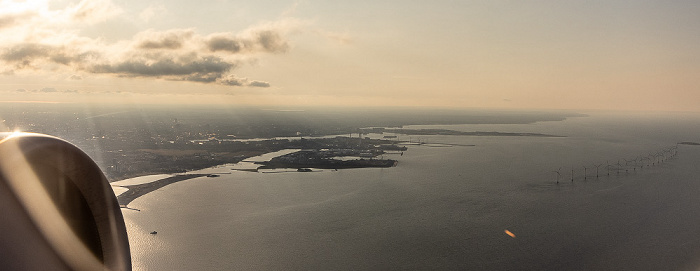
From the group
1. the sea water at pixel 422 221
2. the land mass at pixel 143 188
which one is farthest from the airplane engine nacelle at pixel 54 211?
the land mass at pixel 143 188

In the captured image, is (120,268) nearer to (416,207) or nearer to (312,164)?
(416,207)

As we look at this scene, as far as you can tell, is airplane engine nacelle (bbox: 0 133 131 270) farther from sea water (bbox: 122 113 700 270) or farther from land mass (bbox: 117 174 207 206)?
land mass (bbox: 117 174 207 206)

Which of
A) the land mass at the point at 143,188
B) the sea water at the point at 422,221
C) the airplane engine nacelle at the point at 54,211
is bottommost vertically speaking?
the sea water at the point at 422,221

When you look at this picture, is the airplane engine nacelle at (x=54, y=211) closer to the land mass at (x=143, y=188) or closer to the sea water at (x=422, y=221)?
the sea water at (x=422, y=221)

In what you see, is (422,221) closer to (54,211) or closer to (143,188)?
(143,188)

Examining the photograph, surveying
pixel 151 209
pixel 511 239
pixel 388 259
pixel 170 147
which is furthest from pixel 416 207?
pixel 170 147

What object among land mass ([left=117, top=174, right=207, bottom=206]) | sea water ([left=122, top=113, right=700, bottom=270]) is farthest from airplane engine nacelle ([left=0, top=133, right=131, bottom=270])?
land mass ([left=117, top=174, right=207, bottom=206])
